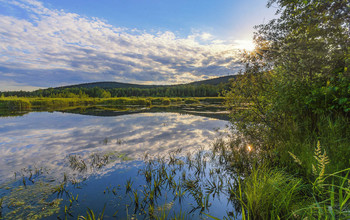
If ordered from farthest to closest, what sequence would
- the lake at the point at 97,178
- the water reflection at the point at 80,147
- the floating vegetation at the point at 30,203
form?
1. the water reflection at the point at 80,147
2. the lake at the point at 97,178
3. the floating vegetation at the point at 30,203

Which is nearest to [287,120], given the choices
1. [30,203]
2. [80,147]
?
[30,203]

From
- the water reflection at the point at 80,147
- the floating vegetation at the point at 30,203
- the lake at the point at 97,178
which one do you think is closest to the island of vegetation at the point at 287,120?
the lake at the point at 97,178

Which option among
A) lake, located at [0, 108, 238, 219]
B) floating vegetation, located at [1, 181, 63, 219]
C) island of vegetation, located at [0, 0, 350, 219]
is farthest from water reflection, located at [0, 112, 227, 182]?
island of vegetation, located at [0, 0, 350, 219]

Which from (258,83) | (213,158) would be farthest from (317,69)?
(213,158)

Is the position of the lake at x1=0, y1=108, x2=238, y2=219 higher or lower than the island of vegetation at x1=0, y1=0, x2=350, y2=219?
lower

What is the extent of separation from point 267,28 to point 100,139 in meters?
11.2

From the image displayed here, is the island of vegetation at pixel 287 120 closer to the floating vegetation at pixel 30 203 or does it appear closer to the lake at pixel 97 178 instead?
the lake at pixel 97 178

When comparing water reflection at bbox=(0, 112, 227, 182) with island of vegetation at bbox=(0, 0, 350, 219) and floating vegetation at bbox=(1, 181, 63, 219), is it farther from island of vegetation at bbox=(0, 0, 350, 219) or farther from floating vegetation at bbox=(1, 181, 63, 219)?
island of vegetation at bbox=(0, 0, 350, 219)

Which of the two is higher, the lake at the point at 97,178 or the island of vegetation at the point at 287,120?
the island of vegetation at the point at 287,120

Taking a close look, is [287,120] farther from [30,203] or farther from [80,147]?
[80,147]

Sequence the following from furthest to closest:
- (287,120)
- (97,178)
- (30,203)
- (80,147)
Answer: (80,147), (287,120), (97,178), (30,203)

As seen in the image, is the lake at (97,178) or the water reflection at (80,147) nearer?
the lake at (97,178)

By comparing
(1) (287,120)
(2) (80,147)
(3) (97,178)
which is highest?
(1) (287,120)

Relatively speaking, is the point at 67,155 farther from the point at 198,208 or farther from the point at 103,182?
the point at 198,208
